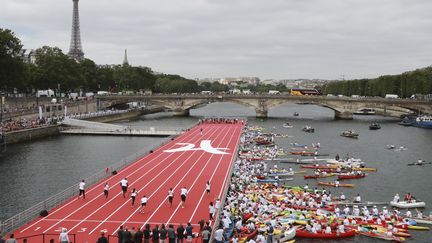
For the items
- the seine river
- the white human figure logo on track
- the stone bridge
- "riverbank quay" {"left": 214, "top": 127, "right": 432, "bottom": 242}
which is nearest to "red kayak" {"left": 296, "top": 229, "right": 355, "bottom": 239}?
"riverbank quay" {"left": 214, "top": 127, "right": 432, "bottom": 242}

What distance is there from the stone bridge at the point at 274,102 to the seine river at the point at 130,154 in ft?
73.4

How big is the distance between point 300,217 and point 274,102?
106 m

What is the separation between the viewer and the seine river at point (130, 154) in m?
44.6

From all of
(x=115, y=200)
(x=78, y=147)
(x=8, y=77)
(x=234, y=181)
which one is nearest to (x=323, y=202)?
(x=234, y=181)

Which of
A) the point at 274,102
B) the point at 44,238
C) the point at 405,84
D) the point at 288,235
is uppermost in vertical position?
the point at 405,84

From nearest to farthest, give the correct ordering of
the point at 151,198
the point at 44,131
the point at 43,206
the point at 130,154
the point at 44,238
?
the point at 44,238
the point at 43,206
the point at 151,198
the point at 130,154
the point at 44,131

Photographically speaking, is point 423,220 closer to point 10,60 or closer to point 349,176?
point 349,176

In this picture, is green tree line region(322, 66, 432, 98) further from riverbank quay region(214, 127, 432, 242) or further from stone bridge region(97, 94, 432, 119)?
riverbank quay region(214, 127, 432, 242)

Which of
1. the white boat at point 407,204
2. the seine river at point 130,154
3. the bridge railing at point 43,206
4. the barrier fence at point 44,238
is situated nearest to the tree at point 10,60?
the seine river at point 130,154

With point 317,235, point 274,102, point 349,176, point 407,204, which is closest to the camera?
point 317,235

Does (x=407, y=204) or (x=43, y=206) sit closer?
(x=43, y=206)

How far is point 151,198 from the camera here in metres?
36.7

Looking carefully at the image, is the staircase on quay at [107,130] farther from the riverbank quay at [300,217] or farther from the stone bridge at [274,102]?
the riverbank quay at [300,217]

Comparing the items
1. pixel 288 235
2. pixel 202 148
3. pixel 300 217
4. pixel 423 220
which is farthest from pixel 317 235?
pixel 202 148
